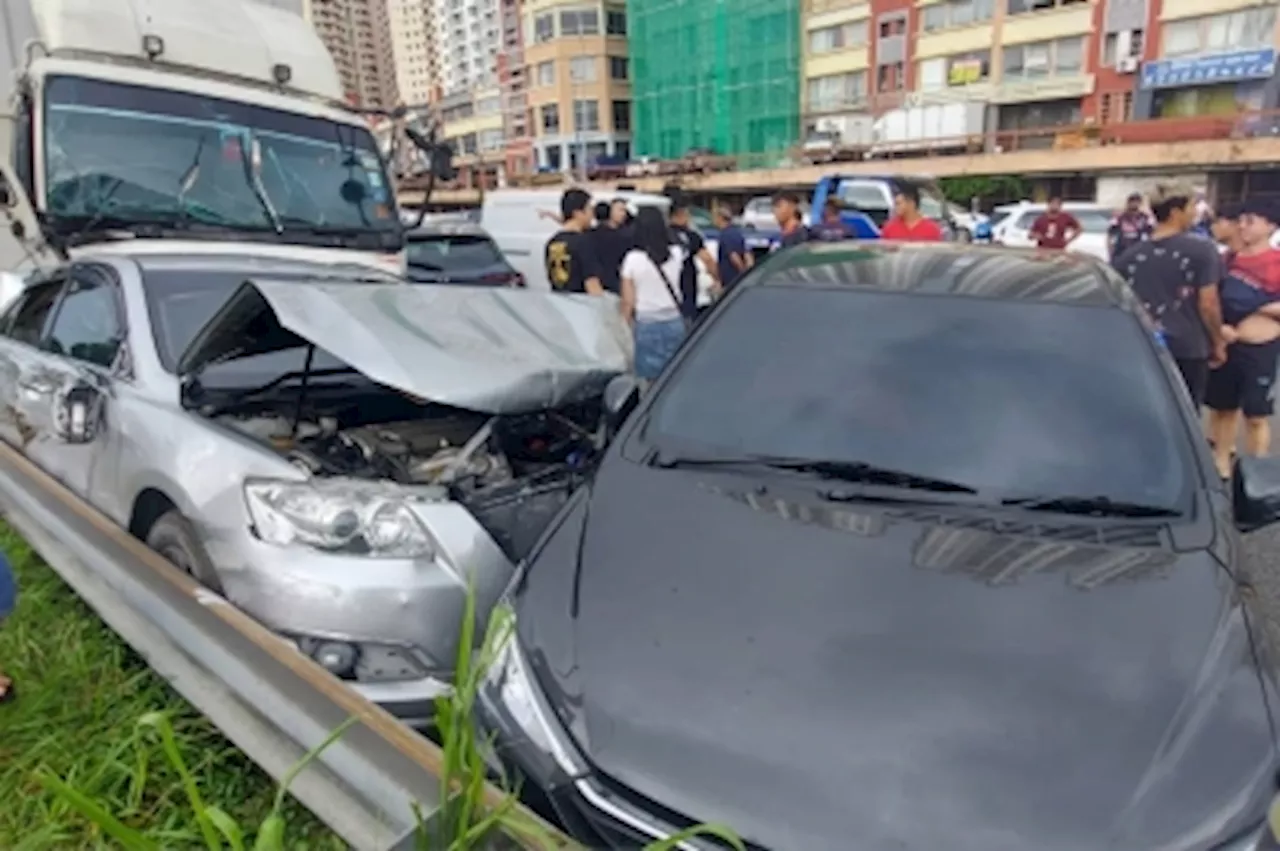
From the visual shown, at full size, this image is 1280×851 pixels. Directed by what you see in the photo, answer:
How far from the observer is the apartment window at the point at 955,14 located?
138 ft

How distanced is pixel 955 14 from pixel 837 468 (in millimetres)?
48183

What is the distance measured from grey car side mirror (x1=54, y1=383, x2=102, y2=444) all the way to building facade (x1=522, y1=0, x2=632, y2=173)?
215 feet

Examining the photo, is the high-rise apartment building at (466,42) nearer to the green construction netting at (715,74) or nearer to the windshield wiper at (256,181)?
the green construction netting at (715,74)

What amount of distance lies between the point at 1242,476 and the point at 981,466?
0.72m

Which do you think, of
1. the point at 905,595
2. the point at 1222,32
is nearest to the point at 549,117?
the point at 1222,32

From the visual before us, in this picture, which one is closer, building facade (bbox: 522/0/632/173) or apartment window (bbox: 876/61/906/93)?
apartment window (bbox: 876/61/906/93)

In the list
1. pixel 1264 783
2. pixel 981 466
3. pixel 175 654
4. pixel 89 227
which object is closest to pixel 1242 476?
pixel 981 466

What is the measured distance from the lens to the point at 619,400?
9.57 feet

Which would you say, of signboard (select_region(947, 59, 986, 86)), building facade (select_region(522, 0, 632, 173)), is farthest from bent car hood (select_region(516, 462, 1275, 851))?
building facade (select_region(522, 0, 632, 173))

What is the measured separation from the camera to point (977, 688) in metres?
1.64

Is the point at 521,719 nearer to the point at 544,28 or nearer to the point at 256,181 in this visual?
the point at 256,181

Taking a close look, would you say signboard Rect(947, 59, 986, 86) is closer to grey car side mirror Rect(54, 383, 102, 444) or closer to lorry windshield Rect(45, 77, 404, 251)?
lorry windshield Rect(45, 77, 404, 251)

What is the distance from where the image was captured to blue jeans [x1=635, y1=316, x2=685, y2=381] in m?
6.04

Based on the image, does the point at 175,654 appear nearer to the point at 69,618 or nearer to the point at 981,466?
the point at 69,618
